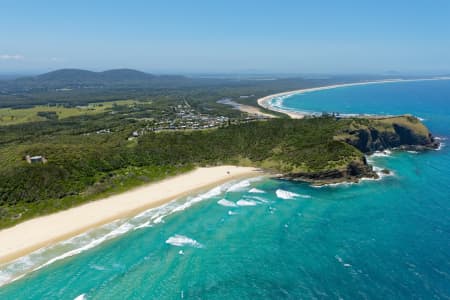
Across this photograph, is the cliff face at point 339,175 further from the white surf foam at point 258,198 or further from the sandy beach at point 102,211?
the white surf foam at point 258,198

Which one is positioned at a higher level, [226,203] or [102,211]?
[226,203]

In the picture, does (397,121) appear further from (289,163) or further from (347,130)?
(289,163)

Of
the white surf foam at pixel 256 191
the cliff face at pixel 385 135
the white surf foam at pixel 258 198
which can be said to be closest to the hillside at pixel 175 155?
the cliff face at pixel 385 135

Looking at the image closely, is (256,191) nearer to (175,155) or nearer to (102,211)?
(175,155)

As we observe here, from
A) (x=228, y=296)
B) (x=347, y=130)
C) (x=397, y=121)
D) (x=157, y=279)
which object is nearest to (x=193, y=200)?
(x=157, y=279)

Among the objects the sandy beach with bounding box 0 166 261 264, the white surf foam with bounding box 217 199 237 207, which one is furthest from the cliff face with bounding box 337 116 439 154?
the white surf foam with bounding box 217 199 237 207

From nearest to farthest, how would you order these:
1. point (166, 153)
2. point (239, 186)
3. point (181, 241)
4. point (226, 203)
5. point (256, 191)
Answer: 1. point (181, 241)
2. point (226, 203)
3. point (256, 191)
4. point (239, 186)
5. point (166, 153)

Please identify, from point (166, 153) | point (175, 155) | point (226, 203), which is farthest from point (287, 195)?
point (166, 153)
